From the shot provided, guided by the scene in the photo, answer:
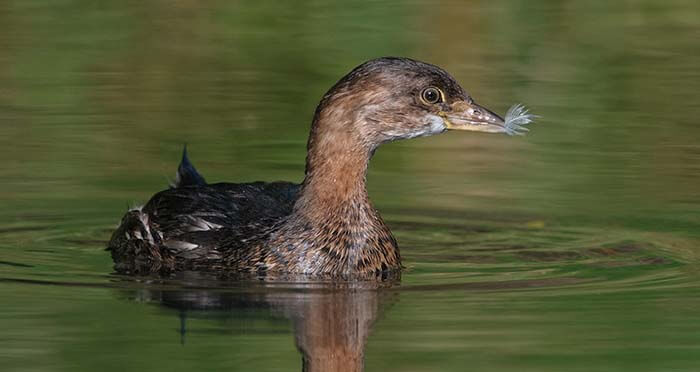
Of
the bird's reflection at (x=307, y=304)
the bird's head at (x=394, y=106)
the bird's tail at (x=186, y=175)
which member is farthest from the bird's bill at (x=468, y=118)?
the bird's tail at (x=186, y=175)

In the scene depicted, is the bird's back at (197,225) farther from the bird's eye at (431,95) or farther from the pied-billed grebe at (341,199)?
the bird's eye at (431,95)

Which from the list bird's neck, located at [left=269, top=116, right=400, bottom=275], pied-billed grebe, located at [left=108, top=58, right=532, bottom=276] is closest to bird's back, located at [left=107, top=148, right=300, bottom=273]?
pied-billed grebe, located at [left=108, top=58, right=532, bottom=276]

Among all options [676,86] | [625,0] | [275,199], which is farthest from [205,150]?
[625,0]

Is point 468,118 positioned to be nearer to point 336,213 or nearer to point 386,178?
point 336,213

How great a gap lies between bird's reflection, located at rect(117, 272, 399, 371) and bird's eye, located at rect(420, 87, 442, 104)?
1.03m

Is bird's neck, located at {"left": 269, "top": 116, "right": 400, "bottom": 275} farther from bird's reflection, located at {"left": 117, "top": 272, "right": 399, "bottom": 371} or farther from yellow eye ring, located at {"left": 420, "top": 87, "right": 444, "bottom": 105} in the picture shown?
yellow eye ring, located at {"left": 420, "top": 87, "right": 444, "bottom": 105}

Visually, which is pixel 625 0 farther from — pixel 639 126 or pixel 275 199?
pixel 275 199

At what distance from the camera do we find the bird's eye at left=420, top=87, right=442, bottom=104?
1048cm

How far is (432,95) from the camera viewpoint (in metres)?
10.5

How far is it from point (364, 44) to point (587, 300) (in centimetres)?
764

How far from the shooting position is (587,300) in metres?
9.55

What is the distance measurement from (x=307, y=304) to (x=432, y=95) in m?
1.64

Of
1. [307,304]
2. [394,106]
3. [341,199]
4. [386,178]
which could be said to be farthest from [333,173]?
[386,178]

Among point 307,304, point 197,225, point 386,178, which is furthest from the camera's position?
point 386,178
